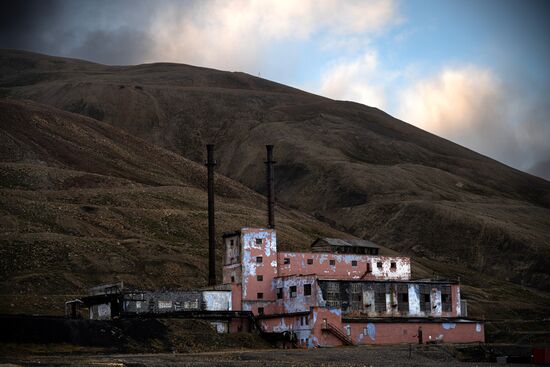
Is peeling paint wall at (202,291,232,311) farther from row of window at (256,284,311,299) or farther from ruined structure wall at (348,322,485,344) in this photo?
ruined structure wall at (348,322,485,344)

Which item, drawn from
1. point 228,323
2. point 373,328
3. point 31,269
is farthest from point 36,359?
point 31,269

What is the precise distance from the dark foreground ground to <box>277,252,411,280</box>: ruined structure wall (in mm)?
19417

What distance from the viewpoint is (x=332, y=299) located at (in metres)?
88.7

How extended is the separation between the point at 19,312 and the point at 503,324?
48.8m

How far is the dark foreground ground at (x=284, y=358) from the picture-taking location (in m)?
56.6

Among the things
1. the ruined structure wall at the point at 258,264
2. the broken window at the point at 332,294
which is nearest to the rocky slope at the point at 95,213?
the ruined structure wall at the point at 258,264

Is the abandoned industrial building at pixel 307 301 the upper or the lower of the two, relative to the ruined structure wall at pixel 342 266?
lower

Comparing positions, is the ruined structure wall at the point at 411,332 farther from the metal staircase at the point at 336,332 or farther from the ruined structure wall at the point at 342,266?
the ruined structure wall at the point at 342,266

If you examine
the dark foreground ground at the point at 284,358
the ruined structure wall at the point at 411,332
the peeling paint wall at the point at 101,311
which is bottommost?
the dark foreground ground at the point at 284,358

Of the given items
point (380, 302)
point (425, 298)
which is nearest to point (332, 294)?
point (380, 302)

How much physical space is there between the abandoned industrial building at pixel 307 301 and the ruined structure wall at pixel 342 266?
0.10 m

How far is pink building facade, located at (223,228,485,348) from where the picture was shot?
82.7m

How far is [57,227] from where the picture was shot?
4710 inches

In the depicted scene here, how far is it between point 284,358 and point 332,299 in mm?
23256
